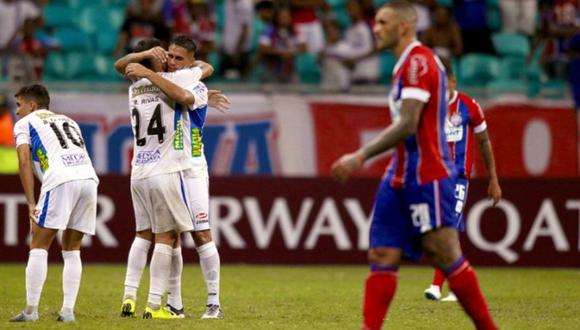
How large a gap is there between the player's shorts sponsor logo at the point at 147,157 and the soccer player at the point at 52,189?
42 centimetres

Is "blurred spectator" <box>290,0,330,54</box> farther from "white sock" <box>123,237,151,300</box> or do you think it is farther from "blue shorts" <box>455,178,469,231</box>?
"white sock" <box>123,237,151,300</box>

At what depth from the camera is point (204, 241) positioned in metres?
10.1

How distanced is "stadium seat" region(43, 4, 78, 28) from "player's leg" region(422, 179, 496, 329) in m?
13.0

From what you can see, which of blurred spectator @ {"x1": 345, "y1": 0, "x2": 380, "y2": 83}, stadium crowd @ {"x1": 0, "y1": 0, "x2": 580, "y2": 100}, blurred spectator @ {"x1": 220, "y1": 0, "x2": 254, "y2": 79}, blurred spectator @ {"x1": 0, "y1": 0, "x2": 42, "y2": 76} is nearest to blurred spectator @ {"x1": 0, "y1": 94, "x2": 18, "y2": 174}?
stadium crowd @ {"x1": 0, "y1": 0, "x2": 580, "y2": 100}

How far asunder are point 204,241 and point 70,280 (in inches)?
45.6

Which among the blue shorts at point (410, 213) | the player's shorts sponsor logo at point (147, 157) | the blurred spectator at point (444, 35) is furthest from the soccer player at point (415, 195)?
the blurred spectator at point (444, 35)

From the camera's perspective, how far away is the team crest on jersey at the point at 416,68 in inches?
298

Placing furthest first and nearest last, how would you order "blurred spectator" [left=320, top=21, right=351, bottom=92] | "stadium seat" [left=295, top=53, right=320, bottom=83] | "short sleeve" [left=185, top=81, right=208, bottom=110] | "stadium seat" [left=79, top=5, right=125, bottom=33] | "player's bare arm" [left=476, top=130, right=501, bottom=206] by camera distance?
"stadium seat" [left=79, top=5, right=125, bottom=33] < "stadium seat" [left=295, top=53, right=320, bottom=83] < "blurred spectator" [left=320, top=21, right=351, bottom=92] < "player's bare arm" [left=476, top=130, right=501, bottom=206] < "short sleeve" [left=185, top=81, right=208, bottom=110]

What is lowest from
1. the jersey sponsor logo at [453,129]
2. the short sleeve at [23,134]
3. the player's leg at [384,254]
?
the player's leg at [384,254]

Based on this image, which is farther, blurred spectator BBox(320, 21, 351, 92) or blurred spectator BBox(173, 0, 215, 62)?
blurred spectator BBox(173, 0, 215, 62)

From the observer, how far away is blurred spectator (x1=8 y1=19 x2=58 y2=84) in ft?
57.4

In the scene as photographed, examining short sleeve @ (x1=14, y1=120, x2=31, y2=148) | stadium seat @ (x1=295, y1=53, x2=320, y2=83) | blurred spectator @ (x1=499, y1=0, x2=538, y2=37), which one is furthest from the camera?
blurred spectator @ (x1=499, y1=0, x2=538, y2=37)

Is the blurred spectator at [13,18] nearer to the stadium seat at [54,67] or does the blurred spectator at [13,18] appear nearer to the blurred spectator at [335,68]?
the stadium seat at [54,67]

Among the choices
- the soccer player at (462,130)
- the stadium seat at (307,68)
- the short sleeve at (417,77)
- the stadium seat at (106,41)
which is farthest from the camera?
the stadium seat at (106,41)
